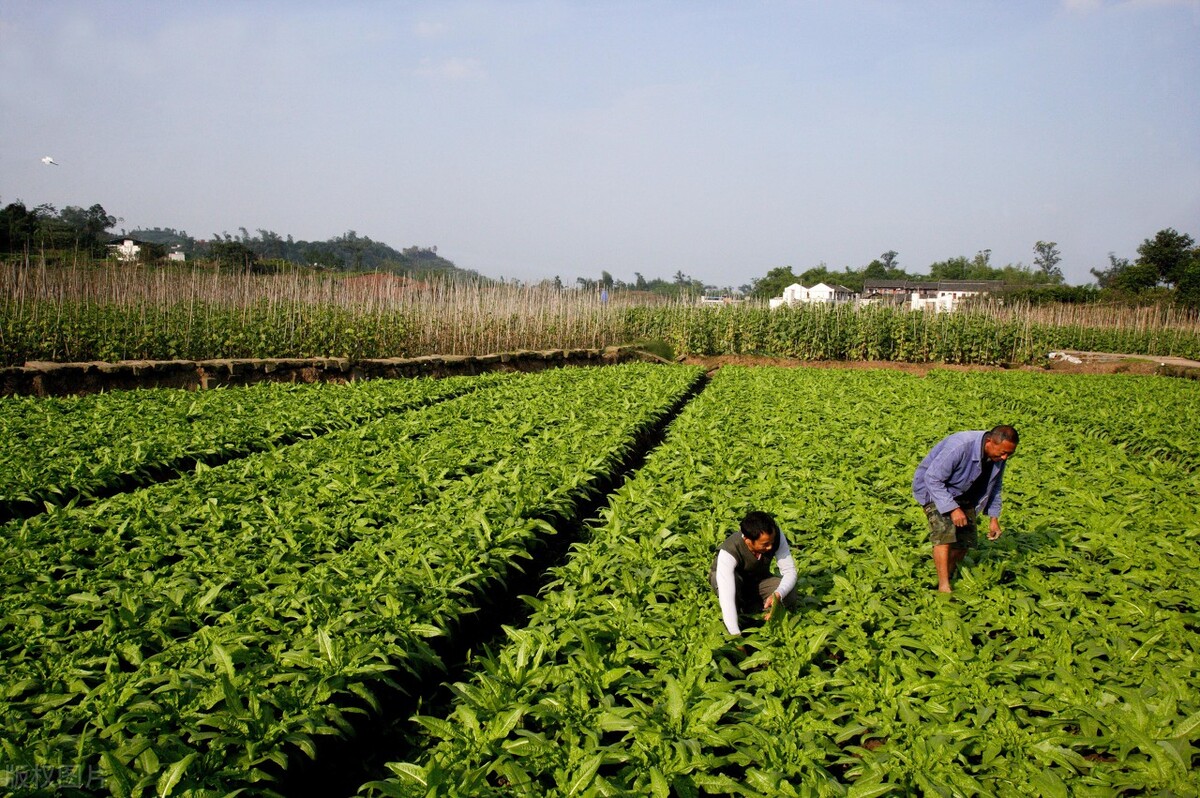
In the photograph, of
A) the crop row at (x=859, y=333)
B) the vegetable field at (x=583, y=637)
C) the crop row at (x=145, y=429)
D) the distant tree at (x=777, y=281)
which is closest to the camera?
the vegetable field at (x=583, y=637)

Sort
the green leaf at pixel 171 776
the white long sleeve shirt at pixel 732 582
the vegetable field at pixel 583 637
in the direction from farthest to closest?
the white long sleeve shirt at pixel 732 582 → the vegetable field at pixel 583 637 → the green leaf at pixel 171 776

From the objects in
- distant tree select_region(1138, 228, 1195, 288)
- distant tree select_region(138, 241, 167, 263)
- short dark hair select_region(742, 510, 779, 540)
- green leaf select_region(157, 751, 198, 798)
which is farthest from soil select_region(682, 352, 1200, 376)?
distant tree select_region(1138, 228, 1195, 288)

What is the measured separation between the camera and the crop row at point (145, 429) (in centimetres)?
493

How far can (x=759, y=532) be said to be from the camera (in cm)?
329

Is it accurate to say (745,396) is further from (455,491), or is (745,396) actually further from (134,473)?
(134,473)

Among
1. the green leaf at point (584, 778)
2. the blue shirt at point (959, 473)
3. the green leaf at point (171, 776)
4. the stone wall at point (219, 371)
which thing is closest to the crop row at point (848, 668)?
the green leaf at point (584, 778)

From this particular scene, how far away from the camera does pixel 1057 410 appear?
34.5 ft

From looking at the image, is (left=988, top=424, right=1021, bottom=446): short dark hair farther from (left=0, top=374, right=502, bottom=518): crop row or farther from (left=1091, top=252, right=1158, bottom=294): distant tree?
(left=1091, top=252, right=1158, bottom=294): distant tree

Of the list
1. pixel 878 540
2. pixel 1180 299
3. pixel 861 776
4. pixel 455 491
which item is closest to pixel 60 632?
pixel 455 491

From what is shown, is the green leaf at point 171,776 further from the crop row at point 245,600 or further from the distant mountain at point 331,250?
the distant mountain at point 331,250

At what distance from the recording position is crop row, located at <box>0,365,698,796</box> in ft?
7.41

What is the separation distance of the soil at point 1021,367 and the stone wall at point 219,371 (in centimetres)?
683

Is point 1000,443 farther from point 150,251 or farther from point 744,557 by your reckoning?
point 150,251

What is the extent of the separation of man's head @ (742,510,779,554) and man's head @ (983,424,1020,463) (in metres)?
1.72
